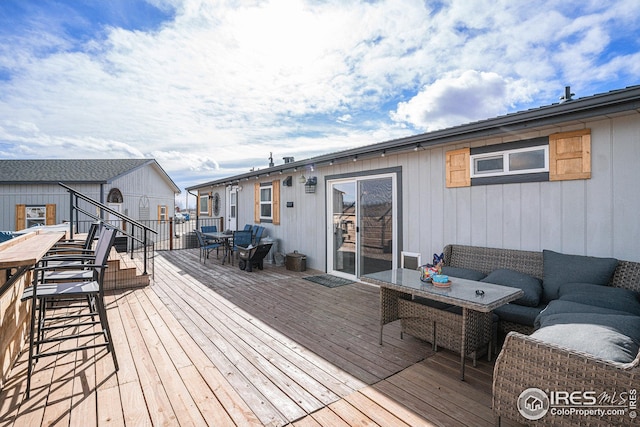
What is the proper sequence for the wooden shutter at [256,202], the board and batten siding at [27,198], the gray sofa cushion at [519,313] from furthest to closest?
1. the board and batten siding at [27,198]
2. the wooden shutter at [256,202]
3. the gray sofa cushion at [519,313]

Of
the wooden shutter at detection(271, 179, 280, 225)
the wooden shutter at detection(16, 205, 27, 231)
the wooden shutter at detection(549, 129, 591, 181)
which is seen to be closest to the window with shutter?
the wooden shutter at detection(271, 179, 280, 225)

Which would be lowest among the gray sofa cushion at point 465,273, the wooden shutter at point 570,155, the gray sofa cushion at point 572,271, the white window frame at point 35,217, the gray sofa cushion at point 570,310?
the gray sofa cushion at point 570,310

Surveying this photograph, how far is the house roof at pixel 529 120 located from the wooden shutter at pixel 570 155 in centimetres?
22

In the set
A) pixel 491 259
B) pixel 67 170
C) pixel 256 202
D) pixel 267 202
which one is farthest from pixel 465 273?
pixel 67 170

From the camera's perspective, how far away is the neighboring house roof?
10938mm

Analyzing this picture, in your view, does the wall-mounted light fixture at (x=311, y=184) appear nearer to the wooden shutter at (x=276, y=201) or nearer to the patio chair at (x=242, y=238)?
the wooden shutter at (x=276, y=201)

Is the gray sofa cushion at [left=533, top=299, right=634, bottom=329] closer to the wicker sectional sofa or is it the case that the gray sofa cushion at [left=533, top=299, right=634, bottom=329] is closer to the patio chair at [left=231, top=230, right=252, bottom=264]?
the wicker sectional sofa

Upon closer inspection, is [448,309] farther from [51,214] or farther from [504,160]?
[51,214]

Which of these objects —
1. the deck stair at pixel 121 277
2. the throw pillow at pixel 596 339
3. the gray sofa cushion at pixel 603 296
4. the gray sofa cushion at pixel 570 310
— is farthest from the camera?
the deck stair at pixel 121 277

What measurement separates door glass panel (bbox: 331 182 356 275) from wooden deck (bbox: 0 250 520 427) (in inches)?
74.1

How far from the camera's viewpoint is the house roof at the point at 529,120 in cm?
260

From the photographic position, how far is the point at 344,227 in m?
5.94

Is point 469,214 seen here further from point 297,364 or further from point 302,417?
point 302,417

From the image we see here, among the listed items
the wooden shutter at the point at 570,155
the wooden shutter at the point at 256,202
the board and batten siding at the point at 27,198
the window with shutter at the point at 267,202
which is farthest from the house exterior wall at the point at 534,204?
the board and batten siding at the point at 27,198
